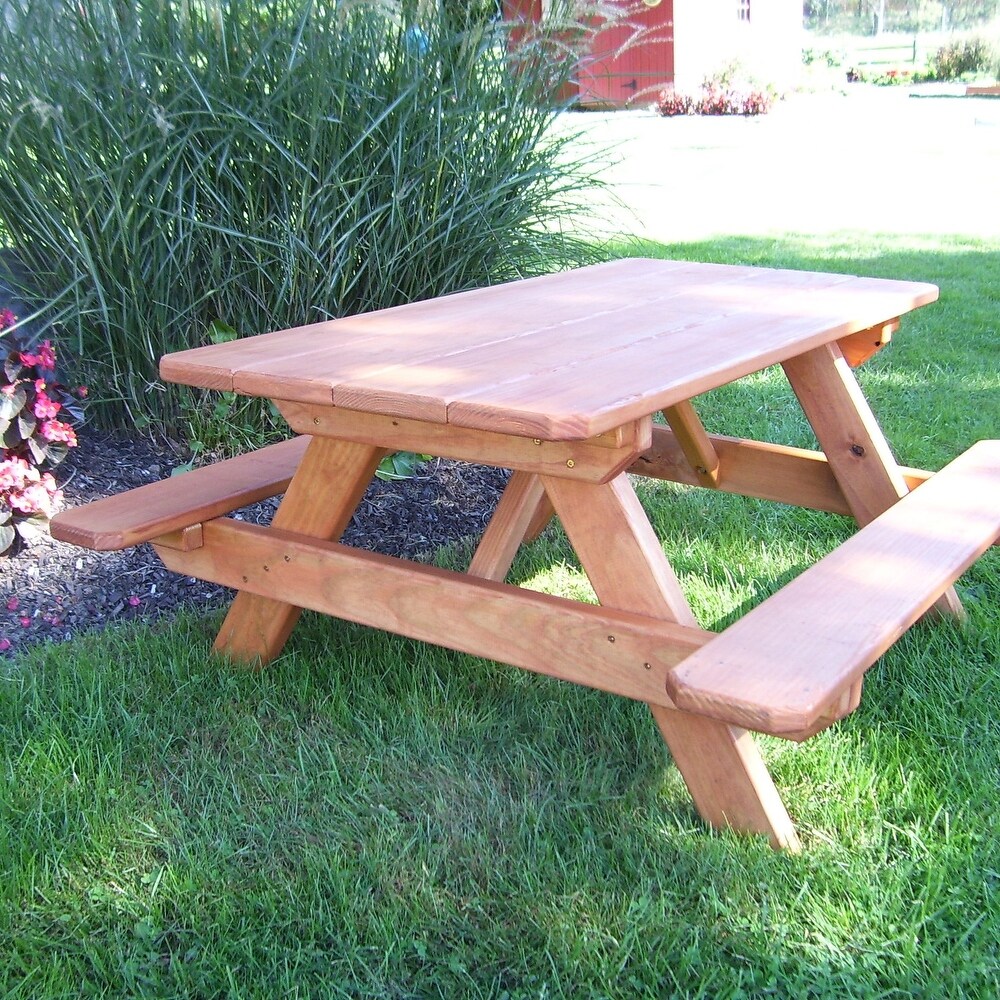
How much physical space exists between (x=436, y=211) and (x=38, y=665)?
5.39ft

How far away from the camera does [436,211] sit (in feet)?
10.4

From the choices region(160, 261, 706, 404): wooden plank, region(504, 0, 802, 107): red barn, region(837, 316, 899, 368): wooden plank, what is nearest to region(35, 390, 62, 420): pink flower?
region(160, 261, 706, 404): wooden plank

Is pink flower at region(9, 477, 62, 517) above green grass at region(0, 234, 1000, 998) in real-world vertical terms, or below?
above

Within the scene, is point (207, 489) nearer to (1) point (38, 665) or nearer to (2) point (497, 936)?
(1) point (38, 665)

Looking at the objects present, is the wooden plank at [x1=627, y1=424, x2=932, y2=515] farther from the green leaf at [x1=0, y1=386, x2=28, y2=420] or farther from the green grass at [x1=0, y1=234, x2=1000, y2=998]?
the green leaf at [x1=0, y1=386, x2=28, y2=420]

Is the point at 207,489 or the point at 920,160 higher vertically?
the point at 207,489

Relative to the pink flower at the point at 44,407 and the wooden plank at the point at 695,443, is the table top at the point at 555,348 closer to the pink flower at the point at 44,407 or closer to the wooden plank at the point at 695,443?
the wooden plank at the point at 695,443

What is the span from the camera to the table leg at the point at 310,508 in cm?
201

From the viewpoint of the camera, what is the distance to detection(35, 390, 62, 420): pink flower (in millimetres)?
2666

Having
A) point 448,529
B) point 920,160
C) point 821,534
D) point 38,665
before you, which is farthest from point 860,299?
point 920,160

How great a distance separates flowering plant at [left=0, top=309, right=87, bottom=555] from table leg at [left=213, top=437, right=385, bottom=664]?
751 mm

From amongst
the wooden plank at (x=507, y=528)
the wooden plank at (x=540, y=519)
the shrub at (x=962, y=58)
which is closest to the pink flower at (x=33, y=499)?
the wooden plank at (x=507, y=528)

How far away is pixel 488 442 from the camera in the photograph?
1694mm

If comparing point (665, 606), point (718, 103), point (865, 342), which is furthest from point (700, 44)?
point (665, 606)
